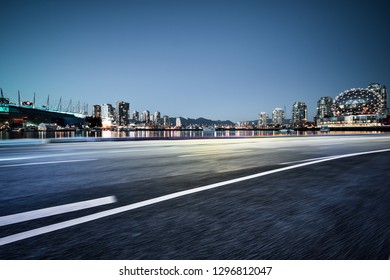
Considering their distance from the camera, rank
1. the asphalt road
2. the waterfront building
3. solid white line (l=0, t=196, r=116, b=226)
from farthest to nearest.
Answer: the waterfront building < solid white line (l=0, t=196, r=116, b=226) < the asphalt road

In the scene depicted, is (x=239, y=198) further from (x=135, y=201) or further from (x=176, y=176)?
(x=176, y=176)

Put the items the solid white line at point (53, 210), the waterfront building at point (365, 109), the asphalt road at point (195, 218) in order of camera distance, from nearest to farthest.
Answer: the asphalt road at point (195, 218)
the solid white line at point (53, 210)
the waterfront building at point (365, 109)

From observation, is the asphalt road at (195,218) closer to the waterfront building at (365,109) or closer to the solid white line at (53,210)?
the solid white line at (53,210)

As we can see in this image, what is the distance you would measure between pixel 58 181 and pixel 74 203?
222 cm

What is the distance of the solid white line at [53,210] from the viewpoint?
11.4ft

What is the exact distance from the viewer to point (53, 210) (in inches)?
151

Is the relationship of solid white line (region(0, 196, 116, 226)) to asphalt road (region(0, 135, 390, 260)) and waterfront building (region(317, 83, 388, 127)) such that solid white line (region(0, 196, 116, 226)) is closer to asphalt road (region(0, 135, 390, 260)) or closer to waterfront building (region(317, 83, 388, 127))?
asphalt road (region(0, 135, 390, 260))

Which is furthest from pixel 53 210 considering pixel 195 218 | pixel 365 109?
pixel 365 109

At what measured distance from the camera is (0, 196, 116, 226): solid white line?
3.46m

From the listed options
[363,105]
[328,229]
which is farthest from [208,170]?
[363,105]

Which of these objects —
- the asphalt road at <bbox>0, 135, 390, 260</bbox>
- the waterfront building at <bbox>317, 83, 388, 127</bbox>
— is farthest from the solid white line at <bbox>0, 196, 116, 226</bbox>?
the waterfront building at <bbox>317, 83, 388, 127</bbox>

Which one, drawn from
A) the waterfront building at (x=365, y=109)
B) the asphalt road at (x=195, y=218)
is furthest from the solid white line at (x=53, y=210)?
the waterfront building at (x=365, y=109)
